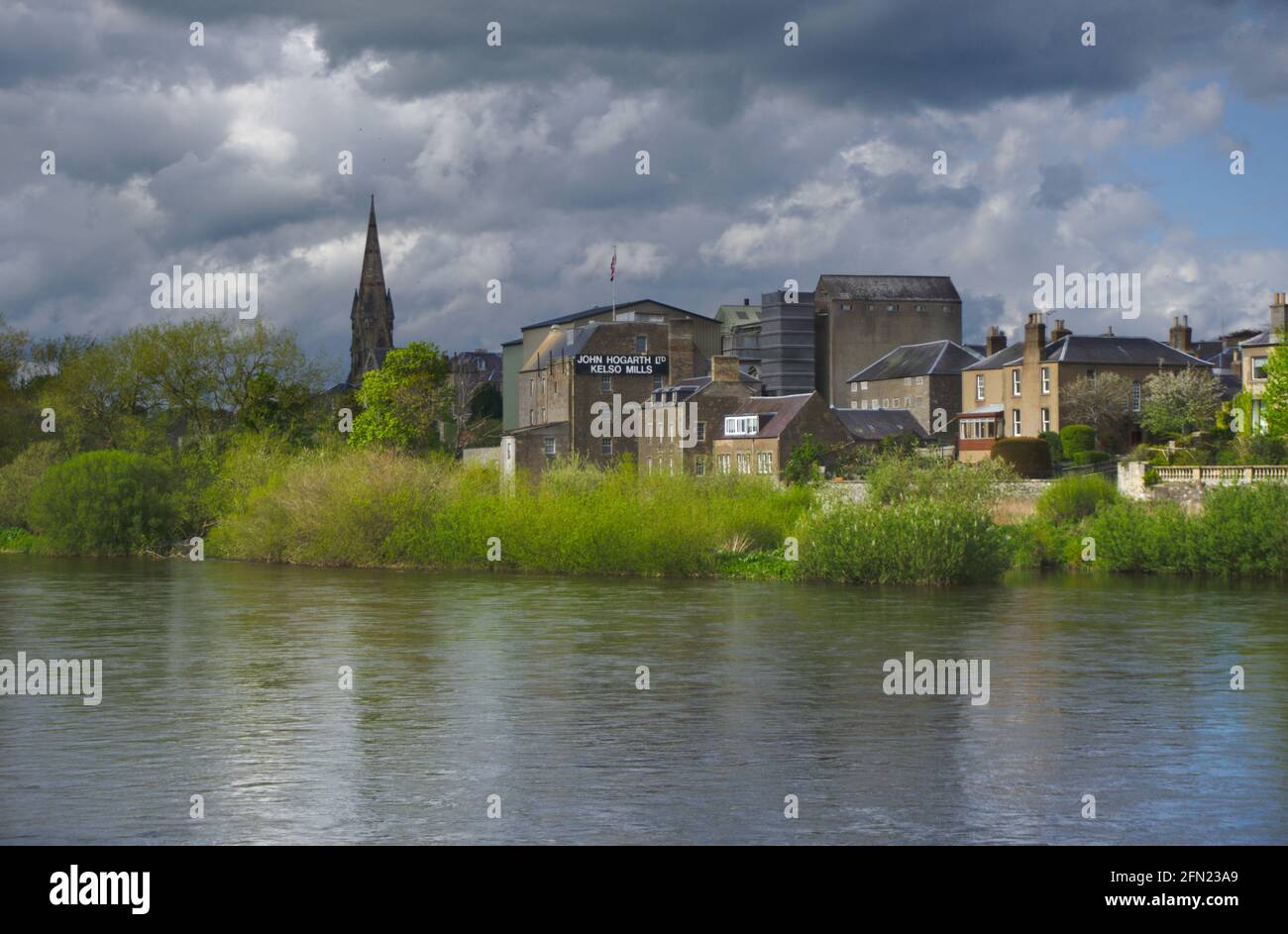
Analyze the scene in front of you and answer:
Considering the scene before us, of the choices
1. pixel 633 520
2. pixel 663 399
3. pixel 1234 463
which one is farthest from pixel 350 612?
pixel 663 399

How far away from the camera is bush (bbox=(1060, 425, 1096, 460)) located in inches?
3548

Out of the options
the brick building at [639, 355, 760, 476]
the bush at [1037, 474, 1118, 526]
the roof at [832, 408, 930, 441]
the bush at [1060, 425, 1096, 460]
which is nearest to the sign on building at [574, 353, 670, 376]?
the brick building at [639, 355, 760, 476]

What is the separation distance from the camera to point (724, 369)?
102688 millimetres

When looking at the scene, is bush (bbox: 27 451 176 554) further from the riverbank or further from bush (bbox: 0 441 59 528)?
the riverbank

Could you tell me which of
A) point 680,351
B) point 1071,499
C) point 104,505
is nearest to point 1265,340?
point 1071,499

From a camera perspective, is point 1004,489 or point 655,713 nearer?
point 655,713

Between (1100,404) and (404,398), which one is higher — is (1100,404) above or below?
below

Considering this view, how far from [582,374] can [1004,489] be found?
152 ft

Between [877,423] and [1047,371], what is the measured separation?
37.5ft

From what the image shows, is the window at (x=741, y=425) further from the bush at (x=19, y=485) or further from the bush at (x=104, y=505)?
the bush at (x=19, y=485)

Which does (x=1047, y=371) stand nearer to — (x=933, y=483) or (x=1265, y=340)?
(x=1265, y=340)

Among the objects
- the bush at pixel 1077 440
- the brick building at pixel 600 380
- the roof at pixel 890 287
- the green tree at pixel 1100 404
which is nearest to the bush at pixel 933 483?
the bush at pixel 1077 440
